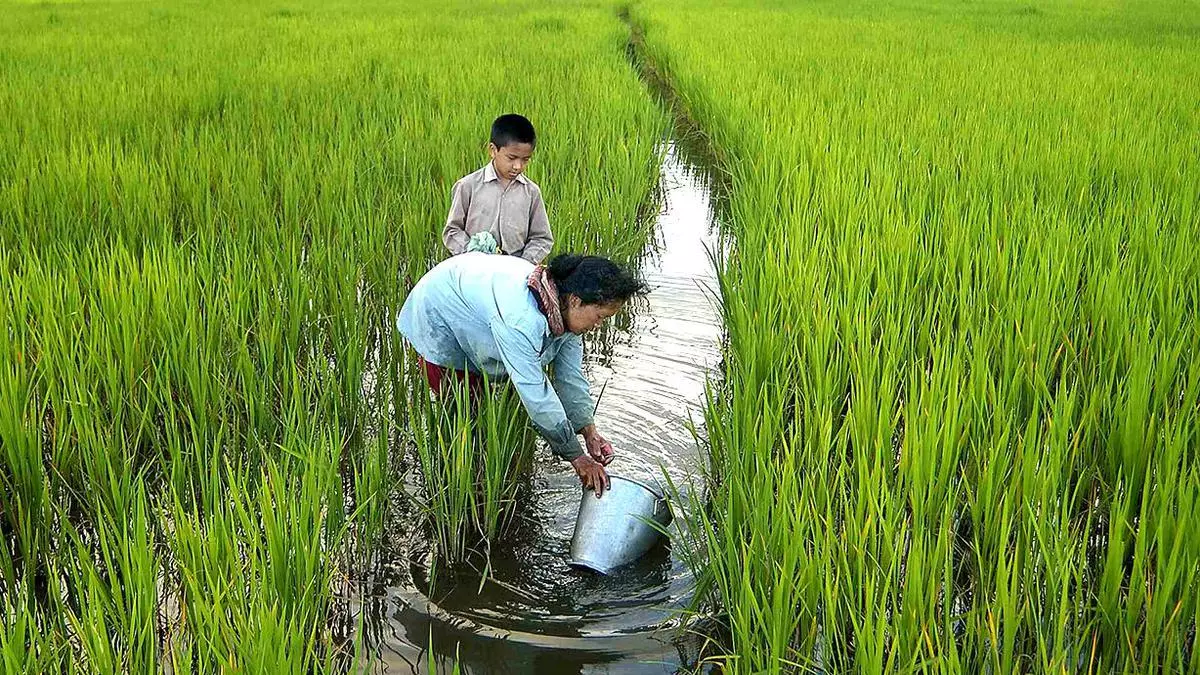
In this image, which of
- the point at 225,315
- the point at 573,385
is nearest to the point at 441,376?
the point at 573,385

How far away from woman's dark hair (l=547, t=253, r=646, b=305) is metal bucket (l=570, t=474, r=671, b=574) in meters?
0.42

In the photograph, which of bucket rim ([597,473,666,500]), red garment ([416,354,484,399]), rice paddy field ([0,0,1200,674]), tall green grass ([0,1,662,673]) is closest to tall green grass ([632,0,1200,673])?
rice paddy field ([0,0,1200,674])

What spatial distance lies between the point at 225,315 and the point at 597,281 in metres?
1.20

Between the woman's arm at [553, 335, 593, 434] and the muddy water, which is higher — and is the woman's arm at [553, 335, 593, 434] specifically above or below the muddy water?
above

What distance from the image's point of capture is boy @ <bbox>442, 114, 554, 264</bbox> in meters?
2.82

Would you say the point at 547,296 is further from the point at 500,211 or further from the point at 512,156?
the point at 500,211

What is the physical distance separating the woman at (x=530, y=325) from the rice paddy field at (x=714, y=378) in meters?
0.15

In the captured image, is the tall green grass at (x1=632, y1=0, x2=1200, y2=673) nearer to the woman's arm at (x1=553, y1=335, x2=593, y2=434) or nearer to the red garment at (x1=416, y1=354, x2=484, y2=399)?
the woman's arm at (x1=553, y1=335, x2=593, y2=434)

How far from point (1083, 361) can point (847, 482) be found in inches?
30.8

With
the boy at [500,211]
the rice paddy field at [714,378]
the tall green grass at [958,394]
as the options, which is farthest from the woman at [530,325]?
the boy at [500,211]

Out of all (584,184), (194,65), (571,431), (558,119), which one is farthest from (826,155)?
(194,65)

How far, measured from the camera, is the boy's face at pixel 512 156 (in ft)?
8.74

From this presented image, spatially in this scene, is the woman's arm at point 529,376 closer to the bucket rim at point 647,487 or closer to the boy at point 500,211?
the bucket rim at point 647,487

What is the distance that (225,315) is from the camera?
2.55 m
